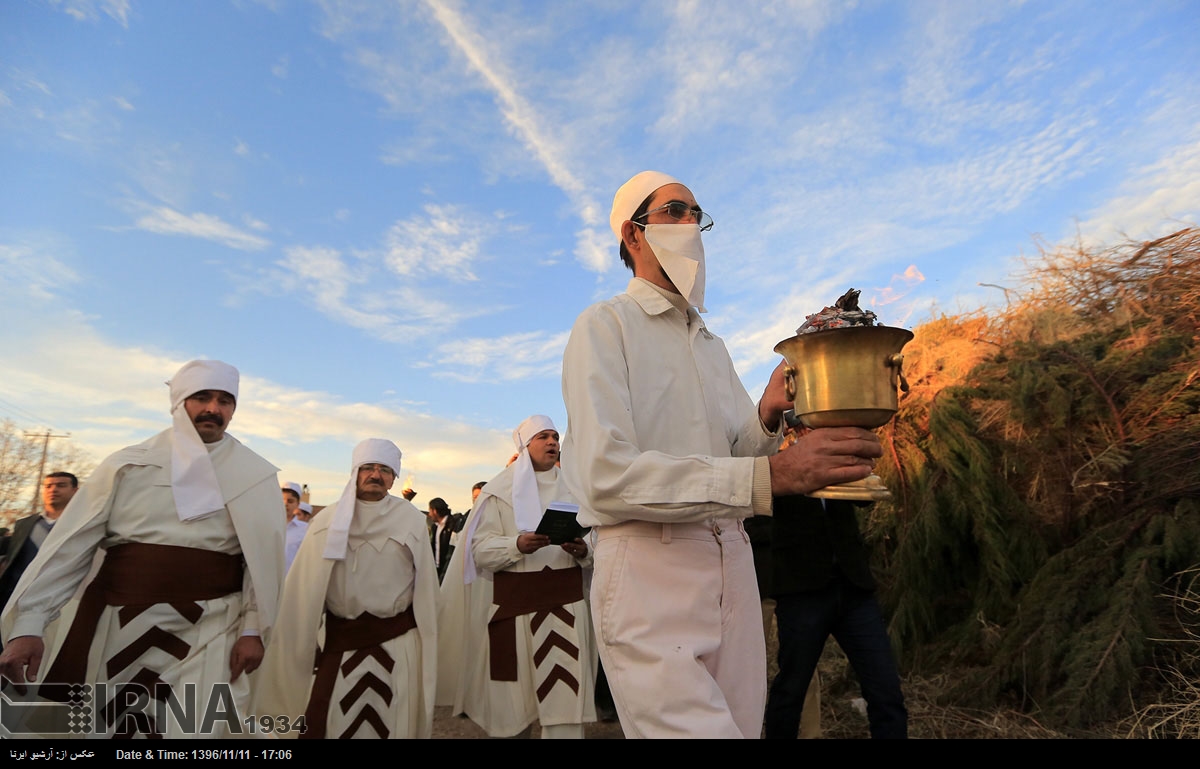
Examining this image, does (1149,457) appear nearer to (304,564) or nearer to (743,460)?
(743,460)

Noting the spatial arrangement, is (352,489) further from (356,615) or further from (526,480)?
(526,480)

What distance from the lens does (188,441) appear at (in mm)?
4512

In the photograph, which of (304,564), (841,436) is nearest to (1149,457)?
(841,436)

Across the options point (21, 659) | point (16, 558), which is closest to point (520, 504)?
point (21, 659)

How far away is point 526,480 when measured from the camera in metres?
6.45

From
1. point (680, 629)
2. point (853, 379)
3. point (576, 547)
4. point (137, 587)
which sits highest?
point (853, 379)

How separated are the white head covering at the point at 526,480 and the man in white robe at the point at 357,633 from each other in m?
0.86

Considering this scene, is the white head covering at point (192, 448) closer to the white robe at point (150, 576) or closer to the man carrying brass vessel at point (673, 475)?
the white robe at point (150, 576)

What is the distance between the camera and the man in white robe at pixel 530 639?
17.8 feet

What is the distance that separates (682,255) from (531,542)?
3614 millimetres

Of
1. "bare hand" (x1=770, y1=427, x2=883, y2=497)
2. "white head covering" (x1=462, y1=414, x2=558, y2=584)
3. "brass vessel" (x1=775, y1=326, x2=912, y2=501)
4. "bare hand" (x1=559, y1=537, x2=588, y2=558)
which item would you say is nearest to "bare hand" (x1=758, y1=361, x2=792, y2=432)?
"brass vessel" (x1=775, y1=326, x2=912, y2=501)

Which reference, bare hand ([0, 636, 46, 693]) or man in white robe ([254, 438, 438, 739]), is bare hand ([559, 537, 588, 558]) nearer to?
man in white robe ([254, 438, 438, 739])

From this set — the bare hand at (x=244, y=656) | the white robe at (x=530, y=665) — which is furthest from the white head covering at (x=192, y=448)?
the white robe at (x=530, y=665)
